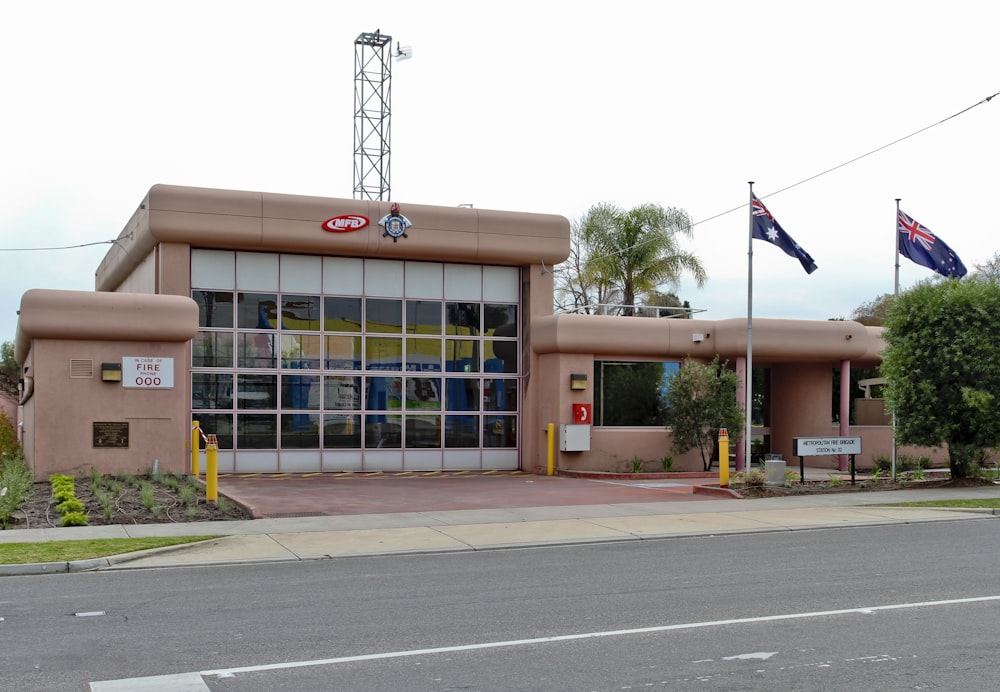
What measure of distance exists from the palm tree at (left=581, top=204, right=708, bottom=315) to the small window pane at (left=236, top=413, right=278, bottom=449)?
16995 millimetres

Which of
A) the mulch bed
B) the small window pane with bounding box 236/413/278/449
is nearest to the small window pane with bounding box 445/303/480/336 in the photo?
the small window pane with bounding box 236/413/278/449

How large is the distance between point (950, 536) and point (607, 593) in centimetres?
702

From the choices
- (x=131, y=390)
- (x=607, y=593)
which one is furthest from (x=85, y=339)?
(x=607, y=593)

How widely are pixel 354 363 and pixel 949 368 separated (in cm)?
1392

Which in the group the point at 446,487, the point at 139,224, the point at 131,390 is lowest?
the point at 446,487

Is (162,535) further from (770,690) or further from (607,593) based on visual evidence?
(770,690)

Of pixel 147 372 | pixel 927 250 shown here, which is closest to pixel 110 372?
pixel 147 372

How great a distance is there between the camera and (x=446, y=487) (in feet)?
71.1

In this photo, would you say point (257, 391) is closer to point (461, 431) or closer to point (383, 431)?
point (383, 431)

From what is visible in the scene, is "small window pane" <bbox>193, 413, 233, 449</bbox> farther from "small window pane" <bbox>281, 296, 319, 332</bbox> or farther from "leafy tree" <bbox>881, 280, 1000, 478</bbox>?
"leafy tree" <bbox>881, 280, 1000, 478</bbox>

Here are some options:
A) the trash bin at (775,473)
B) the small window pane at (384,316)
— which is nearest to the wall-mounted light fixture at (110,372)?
the small window pane at (384,316)

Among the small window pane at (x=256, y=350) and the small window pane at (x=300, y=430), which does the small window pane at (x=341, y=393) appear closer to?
the small window pane at (x=300, y=430)

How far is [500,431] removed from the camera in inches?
1057

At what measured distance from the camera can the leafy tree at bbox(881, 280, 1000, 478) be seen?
21.7 metres
